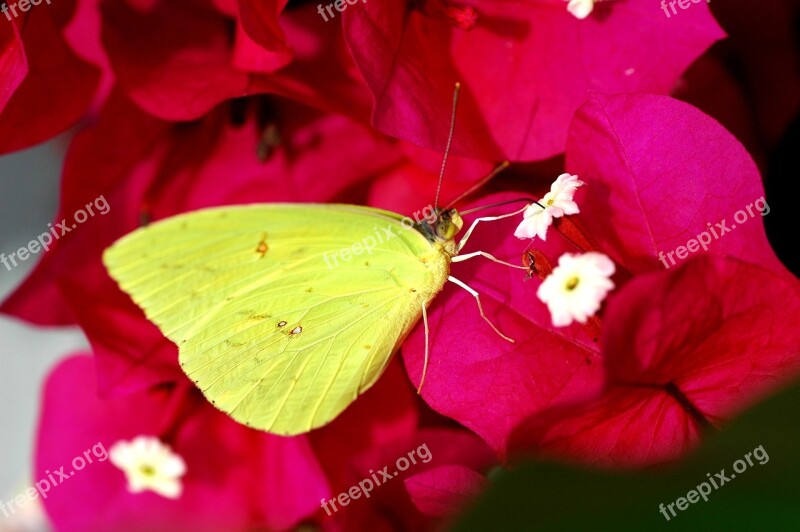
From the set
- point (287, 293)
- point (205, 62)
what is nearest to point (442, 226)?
point (287, 293)

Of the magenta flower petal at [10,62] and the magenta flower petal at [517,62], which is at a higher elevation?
the magenta flower petal at [10,62]

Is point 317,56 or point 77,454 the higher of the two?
point 317,56

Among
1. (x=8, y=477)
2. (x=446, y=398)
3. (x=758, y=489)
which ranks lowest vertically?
(x=8, y=477)

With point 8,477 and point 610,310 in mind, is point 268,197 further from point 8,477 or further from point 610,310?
point 8,477

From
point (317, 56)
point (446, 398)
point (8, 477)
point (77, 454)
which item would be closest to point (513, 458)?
point (446, 398)

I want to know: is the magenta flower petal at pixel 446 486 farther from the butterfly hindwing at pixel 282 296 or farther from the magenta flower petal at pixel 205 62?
the magenta flower petal at pixel 205 62

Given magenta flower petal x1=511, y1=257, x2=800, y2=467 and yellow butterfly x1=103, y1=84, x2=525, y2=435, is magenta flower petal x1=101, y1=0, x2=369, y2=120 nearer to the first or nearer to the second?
yellow butterfly x1=103, y1=84, x2=525, y2=435

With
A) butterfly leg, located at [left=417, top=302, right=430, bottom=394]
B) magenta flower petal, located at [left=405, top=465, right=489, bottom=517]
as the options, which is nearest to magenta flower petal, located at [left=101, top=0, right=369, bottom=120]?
butterfly leg, located at [left=417, top=302, right=430, bottom=394]

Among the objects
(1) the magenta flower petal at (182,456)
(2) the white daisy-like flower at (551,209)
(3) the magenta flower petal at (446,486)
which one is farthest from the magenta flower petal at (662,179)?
(1) the magenta flower petal at (182,456)
